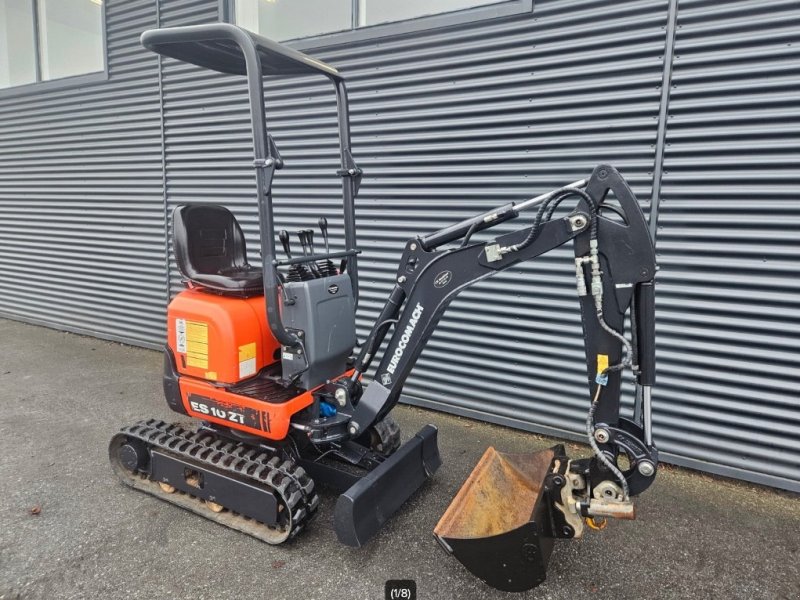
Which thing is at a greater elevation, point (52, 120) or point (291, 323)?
point (52, 120)

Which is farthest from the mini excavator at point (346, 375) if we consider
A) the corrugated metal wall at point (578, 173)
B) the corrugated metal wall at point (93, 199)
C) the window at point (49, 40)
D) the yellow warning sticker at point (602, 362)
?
the window at point (49, 40)

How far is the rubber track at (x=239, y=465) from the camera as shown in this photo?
271cm

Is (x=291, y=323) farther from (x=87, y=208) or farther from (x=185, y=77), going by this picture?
(x=87, y=208)

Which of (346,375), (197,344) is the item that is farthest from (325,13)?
(346,375)

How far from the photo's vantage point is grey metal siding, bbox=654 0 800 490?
3.32 metres

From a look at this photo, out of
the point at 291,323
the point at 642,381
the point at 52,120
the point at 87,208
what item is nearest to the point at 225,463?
the point at 291,323

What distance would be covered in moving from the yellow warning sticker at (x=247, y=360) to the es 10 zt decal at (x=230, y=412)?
0.66 ft

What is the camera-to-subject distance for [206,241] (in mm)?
3426

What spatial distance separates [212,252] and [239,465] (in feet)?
4.71

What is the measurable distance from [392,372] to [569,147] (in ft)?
7.66

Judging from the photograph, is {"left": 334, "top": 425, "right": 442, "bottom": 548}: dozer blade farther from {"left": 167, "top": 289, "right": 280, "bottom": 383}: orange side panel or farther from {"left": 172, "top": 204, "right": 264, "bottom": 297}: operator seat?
{"left": 172, "top": 204, "right": 264, "bottom": 297}: operator seat

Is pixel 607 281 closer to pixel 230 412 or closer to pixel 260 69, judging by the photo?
pixel 260 69

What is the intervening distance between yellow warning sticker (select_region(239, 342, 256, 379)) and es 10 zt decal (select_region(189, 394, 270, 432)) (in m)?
0.20

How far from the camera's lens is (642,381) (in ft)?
7.55
